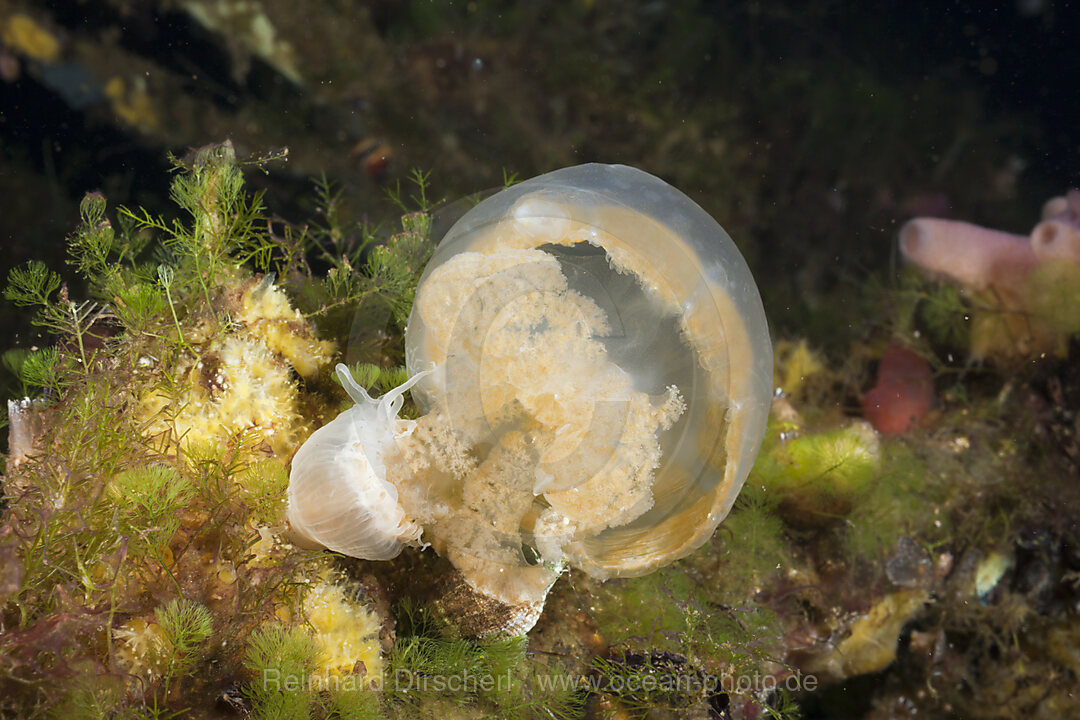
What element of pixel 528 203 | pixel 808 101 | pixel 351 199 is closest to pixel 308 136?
pixel 351 199

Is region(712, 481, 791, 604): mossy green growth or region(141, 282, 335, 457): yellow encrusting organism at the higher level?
region(141, 282, 335, 457): yellow encrusting organism

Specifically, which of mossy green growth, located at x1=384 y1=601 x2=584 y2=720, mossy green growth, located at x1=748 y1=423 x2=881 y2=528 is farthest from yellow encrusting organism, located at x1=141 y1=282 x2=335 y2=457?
mossy green growth, located at x1=748 y1=423 x2=881 y2=528

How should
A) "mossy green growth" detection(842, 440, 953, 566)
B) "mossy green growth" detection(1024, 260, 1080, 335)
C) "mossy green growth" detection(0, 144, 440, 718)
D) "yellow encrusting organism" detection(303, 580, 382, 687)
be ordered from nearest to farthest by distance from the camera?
"mossy green growth" detection(0, 144, 440, 718), "yellow encrusting organism" detection(303, 580, 382, 687), "mossy green growth" detection(842, 440, 953, 566), "mossy green growth" detection(1024, 260, 1080, 335)

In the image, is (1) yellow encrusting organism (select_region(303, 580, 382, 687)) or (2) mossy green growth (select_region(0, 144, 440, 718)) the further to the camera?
(1) yellow encrusting organism (select_region(303, 580, 382, 687))

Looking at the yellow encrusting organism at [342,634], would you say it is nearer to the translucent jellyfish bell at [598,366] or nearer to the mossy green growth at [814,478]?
the translucent jellyfish bell at [598,366]

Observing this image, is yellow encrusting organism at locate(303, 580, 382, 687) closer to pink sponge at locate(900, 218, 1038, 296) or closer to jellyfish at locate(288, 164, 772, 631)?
jellyfish at locate(288, 164, 772, 631)

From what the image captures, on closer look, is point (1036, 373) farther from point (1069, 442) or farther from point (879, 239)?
point (879, 239)

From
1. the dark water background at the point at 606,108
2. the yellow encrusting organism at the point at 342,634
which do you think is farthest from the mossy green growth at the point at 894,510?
the yellow encrusting organism at the point at 342,634

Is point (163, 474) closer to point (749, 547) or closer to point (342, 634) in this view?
point (342, 634)
